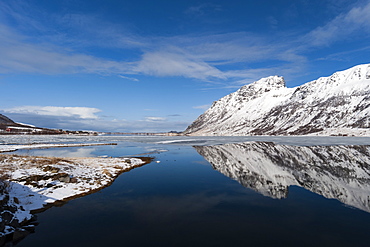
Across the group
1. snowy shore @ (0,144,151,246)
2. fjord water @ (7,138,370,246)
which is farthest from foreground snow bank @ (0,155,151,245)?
fjord water @ (7,138,370,246)

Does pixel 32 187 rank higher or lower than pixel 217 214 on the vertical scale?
higher

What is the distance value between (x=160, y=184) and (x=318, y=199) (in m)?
15.6

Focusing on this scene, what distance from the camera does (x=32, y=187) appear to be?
Result: 20.3 meters

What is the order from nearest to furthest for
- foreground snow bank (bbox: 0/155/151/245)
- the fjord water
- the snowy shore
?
the fjord water < the snowy shore < foreground snow bank (bbox: 0/155/151/245)

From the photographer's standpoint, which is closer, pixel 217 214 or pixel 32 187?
pixel 217 214

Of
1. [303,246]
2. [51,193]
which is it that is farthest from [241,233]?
[51,193]

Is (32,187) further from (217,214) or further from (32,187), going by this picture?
(217,214)

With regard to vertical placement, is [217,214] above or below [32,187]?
below

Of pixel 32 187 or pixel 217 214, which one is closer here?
pixel 217 214

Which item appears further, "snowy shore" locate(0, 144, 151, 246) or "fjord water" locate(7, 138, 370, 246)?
"snowy shore" locate(0, 144, 151, 246)

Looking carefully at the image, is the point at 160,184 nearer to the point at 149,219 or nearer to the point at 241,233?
the point at 149,219

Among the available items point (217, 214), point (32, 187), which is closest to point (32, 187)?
point (32, 187)

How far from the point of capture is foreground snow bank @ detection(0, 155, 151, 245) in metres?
14.0

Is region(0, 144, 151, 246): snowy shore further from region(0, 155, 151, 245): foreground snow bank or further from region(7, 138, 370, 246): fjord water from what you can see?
region(7, 138, 370, 246): fjord water
